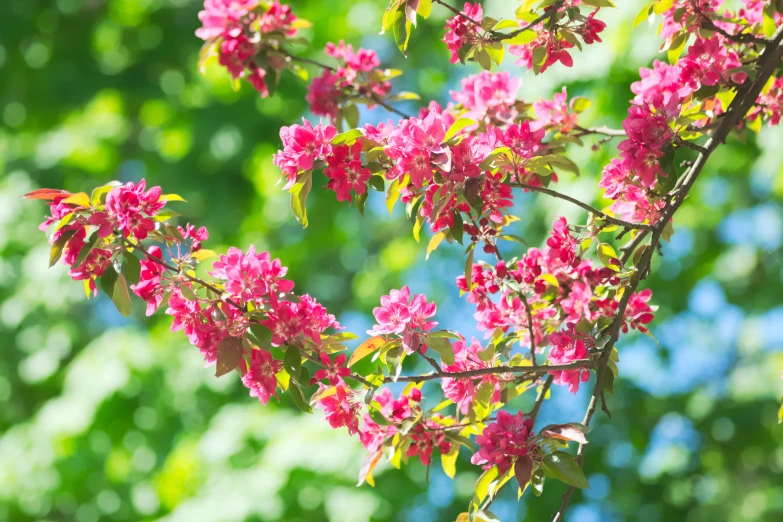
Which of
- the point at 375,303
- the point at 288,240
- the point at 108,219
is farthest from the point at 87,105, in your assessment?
the point at 108,219

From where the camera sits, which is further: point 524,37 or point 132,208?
point 524,37

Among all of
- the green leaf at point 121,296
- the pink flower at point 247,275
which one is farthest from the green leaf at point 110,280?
the pink flower at point 247,275

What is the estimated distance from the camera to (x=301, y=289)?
4.65 meters

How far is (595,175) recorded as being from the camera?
2938mm

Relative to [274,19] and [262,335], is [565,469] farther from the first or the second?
[274,19]

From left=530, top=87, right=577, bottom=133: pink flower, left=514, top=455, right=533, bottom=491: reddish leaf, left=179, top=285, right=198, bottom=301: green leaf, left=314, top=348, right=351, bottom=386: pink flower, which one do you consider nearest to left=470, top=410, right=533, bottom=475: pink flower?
left=514, top=455, right=533, bottom=491: reddish leaf

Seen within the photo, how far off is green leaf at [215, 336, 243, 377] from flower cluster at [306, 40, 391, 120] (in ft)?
2.72

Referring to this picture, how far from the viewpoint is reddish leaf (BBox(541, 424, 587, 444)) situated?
110cm

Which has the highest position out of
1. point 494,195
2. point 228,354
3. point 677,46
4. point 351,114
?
point 677,46

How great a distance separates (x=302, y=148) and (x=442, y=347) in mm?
352

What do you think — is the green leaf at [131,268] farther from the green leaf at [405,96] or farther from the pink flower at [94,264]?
the green leaf at [405,96]

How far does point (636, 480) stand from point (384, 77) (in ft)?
8.37

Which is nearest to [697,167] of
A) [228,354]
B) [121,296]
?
[228,354]

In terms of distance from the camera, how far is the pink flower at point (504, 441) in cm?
115
